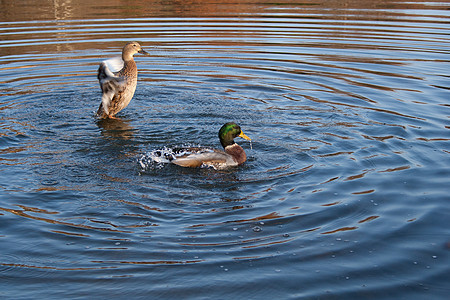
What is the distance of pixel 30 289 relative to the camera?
16.2 ft

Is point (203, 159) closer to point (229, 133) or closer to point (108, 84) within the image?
point (229, 133)

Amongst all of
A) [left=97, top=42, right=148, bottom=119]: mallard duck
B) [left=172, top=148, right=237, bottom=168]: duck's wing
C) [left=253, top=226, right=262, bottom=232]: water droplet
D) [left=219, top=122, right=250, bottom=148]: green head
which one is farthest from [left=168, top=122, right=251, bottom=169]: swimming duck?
[left=97, top=42, right=148, bottom=119]: mallard duck

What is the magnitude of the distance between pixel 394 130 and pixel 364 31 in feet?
32.1

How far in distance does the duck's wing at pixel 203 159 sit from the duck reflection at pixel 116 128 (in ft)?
5.33

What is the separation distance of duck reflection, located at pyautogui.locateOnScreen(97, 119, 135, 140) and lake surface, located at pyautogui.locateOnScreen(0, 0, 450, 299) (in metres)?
0.06

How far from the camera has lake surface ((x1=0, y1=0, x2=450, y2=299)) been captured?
5.11 meters

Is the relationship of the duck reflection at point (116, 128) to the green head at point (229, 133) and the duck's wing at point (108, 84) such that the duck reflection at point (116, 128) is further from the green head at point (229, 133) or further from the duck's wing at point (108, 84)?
the green head at point (229, 133)

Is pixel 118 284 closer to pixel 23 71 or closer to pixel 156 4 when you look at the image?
pixel 23 71

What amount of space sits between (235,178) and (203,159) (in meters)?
0.58

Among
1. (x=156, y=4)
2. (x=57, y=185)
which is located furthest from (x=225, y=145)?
(x=156, y=4)

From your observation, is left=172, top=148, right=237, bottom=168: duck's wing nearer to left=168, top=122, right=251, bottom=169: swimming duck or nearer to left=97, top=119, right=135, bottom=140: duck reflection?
left=168, top=122, right=251, bottom=169: swimming duck

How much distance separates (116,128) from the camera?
952 centimetres

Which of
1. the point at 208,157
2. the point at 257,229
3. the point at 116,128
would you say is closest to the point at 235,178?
the point at 208,157

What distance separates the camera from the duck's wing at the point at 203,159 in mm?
7652
